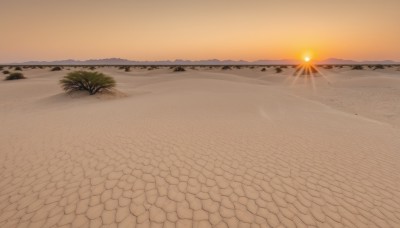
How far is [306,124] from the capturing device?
338 inches

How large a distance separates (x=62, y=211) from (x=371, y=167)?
6.13 meters

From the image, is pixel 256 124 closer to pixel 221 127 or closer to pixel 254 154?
pixel 221 127

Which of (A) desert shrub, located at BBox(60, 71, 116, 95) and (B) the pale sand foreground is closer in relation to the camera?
(B) the pale sand foreground

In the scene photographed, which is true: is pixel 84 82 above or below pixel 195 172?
above

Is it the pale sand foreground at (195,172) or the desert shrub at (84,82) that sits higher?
the desert shrub at (84,82)

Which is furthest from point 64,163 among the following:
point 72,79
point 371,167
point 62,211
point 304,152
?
point 72,79

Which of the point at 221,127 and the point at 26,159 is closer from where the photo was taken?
the point at 26,159

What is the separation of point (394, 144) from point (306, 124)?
2.57 meters

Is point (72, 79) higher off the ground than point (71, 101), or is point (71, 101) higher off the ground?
point (72, 79)

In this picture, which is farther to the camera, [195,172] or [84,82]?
[84,82]

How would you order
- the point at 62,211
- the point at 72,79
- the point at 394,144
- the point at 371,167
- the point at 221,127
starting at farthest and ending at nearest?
the point at 72,79 < the point at 221,127 < the point at 394,144 < the point at 371,167 < the point at 62,211

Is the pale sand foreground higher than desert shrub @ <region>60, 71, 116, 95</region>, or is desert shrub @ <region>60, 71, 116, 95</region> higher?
desert shrub @ <region>60, 71, 116, 95</region>

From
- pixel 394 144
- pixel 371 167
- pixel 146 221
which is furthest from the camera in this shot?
pixel 394 144

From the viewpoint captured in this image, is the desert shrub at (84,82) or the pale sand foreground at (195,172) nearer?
the pale sand foreground at (195,172)
